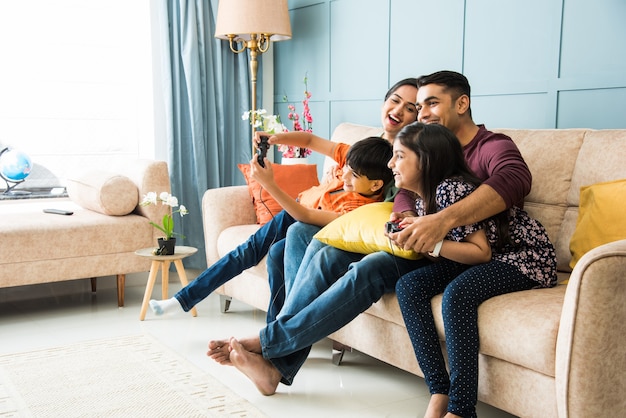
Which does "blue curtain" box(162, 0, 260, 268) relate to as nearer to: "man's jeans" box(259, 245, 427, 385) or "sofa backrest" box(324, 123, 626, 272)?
"man's jeans" box(259, 245, 427, 385)

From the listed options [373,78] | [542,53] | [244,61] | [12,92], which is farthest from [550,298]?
[12,92]

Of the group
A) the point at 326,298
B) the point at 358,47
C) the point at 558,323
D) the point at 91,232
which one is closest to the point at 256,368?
the point at 326,298

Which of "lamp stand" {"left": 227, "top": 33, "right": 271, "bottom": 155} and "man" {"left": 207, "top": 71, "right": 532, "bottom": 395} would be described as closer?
"man" {"left": 207, "top": 71, "right": 532, "bottom": 395}

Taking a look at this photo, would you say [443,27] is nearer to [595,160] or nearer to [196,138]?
[595,160]

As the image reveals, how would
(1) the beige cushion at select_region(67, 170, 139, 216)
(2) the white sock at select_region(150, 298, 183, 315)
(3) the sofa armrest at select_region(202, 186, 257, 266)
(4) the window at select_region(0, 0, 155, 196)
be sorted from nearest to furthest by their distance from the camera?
(2) the white sock at select_region(150, 298, 183, 315)
(3) the sofa armrest at select_region(202, 186, 257, 266)
(1) the beige cushion at select_region(67, 170, 139, 216)
(4) the window at select_region(0, 0, 155, 196)

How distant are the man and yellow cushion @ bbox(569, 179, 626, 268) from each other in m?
0.21

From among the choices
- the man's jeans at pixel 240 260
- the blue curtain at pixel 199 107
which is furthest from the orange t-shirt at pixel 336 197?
the blue curtain at pixel 199 107

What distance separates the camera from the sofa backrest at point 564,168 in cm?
226

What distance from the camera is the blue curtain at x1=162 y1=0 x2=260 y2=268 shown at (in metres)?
4.13

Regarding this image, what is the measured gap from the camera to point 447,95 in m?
2.40

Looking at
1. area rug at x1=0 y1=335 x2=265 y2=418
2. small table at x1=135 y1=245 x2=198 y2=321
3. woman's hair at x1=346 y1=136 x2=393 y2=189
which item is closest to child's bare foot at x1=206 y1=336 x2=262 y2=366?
area rug at x1=0 y1=335 x2=265 y2=418

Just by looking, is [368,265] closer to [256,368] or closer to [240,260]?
[256,368]

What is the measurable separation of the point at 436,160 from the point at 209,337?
1.40m

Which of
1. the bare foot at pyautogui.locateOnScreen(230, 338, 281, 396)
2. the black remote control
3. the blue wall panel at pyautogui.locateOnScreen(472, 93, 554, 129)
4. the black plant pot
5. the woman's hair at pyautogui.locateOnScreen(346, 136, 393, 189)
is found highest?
the blue wall panel at pyautogui.locateOnScreen(472, 93, 554, 129)
